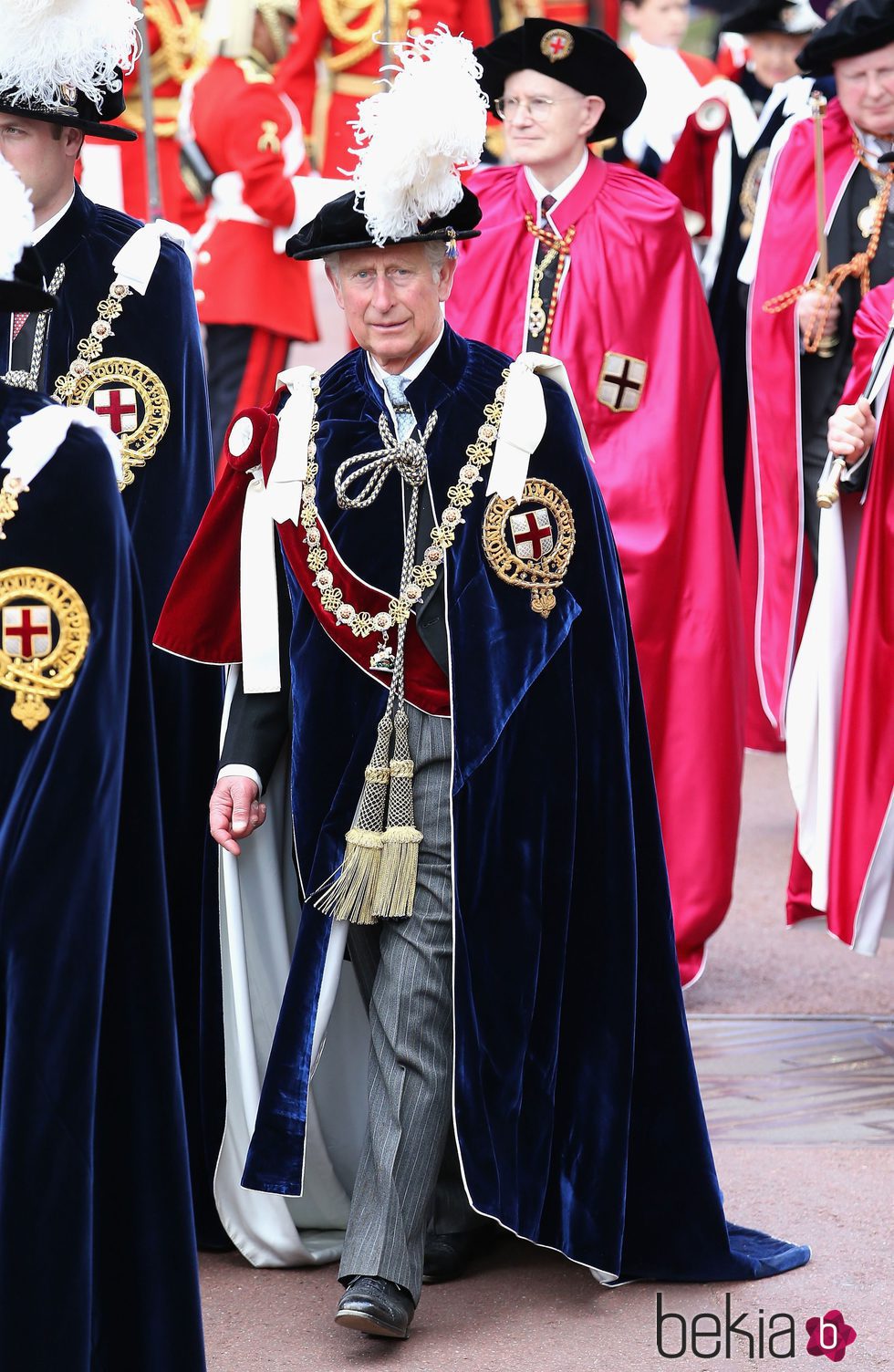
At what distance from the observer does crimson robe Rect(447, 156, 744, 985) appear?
5.67 metres

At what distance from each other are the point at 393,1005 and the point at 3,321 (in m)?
1.44

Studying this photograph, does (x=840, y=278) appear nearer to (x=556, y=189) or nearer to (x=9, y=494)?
(x=556, y=189)

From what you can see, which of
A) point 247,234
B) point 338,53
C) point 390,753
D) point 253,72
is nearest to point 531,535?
point 390,753

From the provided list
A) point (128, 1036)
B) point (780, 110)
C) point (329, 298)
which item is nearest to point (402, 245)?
point (128, 1036)

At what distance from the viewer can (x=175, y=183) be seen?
9.31 m

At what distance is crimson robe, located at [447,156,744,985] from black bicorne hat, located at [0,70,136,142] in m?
1.68

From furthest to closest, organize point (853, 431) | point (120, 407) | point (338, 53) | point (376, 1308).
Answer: point (338, 53) → point (853, 431) → point (120, 407) → point (376, 1308)

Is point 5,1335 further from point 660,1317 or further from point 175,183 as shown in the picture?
point 175,183

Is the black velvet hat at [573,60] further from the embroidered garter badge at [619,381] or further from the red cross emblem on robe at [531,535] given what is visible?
the red cross emblem on robe at [531,535]

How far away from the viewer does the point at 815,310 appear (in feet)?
21.0

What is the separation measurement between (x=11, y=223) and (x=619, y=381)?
2940 millimetres

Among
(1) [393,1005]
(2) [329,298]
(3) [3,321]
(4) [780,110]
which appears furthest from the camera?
(2) [329,298]

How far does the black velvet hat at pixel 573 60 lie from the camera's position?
5.61m

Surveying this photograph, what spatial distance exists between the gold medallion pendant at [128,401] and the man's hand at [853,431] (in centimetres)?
177
